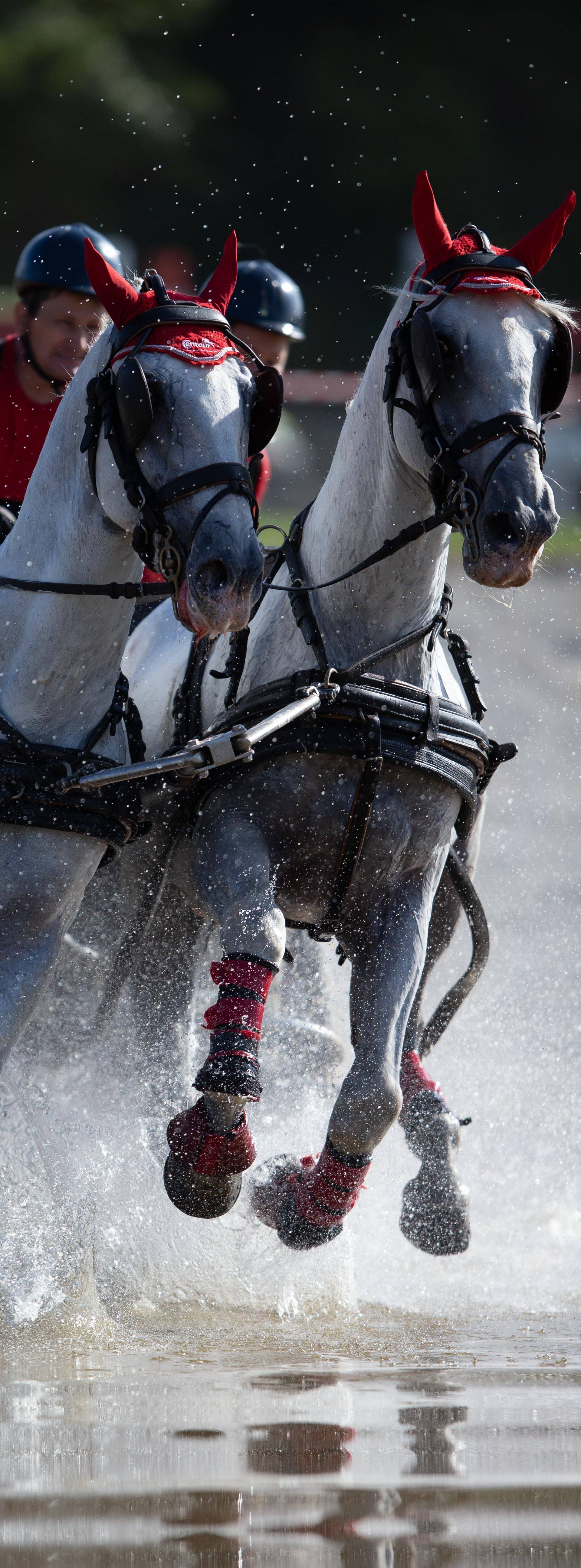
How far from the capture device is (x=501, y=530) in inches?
119

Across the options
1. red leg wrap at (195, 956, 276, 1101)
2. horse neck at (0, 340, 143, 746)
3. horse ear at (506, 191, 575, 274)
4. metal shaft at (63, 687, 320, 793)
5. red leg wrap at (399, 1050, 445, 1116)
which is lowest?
red leg wrap at (399, 1050, 445, 1116)

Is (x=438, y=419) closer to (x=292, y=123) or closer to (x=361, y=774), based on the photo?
(x=361, y=774)

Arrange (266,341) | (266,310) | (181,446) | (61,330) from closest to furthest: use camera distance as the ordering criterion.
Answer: (181,446) < (61,330) < (266,341) < (266,310)

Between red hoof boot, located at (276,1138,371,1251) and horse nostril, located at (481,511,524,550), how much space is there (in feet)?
4.50

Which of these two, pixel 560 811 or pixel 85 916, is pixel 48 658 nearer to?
pixel 85 916

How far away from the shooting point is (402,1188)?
4.89 meters

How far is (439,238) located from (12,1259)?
232 centimetres

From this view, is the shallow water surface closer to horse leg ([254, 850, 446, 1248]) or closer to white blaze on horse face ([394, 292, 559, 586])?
horse leg ([254, 850, 446, 1248])

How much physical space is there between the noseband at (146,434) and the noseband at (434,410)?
10.2 inches

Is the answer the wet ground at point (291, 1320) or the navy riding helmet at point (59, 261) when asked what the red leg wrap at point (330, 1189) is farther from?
the navy riding helmet at point (59, 261)

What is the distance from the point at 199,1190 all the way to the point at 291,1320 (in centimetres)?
78

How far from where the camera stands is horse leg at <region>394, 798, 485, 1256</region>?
13.4 feet

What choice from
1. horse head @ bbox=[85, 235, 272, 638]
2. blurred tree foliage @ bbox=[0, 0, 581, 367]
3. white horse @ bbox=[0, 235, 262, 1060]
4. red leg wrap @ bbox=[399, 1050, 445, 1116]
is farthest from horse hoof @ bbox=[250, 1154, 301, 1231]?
blurred tree foliage @ bbox=[0, 0, 581, 367]

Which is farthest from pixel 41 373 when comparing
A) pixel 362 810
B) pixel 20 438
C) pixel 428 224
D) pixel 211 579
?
pixel 211 579
